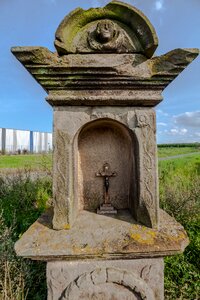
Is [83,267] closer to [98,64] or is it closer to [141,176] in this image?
[141,176]

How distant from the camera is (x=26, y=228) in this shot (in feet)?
13.6

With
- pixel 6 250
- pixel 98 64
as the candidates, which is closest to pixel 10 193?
pixel 6 250

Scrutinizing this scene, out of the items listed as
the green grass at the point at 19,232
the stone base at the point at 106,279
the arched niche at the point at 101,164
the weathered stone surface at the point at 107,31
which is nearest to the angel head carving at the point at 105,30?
the weathered stone surface at the point at 107,31

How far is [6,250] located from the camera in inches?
118

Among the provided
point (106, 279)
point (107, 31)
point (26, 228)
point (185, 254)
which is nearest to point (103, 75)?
point (107, 31)

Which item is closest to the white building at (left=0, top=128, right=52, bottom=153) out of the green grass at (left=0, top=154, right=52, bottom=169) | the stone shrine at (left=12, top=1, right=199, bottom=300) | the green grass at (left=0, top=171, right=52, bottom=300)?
the green grass at (left=0, top=154, right=52, bottom=169)

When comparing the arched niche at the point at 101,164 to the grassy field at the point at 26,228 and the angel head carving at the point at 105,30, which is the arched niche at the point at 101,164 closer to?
the angel head carving at the point at 105,30

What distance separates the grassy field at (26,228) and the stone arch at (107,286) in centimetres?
84

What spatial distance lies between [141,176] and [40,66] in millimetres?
1251

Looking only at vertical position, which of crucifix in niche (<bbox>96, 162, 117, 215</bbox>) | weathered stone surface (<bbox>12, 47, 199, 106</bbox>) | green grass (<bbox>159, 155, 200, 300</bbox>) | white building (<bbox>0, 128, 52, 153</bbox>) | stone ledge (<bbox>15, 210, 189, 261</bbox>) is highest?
white building (<bbox>0, 128, 52, 153</bbox>)

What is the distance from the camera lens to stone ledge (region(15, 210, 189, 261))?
1.76 metres

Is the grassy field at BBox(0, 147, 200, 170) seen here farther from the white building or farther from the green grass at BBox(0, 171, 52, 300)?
the white building

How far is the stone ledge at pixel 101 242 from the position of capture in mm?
1762

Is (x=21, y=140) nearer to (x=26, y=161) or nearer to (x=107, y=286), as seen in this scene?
(x=26, y=161)
